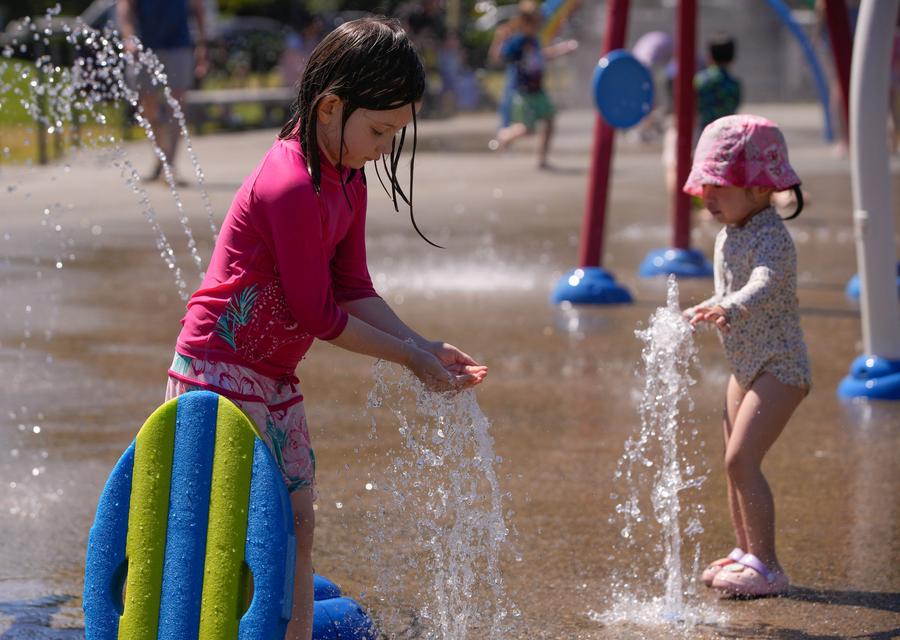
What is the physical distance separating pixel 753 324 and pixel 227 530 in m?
1.60

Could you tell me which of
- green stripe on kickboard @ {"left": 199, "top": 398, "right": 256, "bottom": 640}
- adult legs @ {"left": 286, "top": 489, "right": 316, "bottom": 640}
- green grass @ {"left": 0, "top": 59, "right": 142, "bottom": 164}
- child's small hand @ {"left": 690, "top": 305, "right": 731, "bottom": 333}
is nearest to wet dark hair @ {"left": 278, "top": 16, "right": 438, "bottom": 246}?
green stripe on kickboard @ {"left": 199, "top": 398, "right": 256, "bottom": 640}

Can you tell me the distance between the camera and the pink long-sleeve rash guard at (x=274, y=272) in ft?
8.75

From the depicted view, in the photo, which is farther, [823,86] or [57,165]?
[823,86]

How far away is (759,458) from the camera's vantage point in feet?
11.7

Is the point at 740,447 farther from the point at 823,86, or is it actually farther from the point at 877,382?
the point at 823,86

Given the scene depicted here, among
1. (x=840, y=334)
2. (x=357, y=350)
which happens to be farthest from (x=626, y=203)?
(x=357, y=350)

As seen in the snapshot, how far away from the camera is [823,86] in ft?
50.8

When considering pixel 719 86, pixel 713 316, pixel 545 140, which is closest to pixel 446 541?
pixel 713 316

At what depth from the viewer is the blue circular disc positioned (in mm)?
6867

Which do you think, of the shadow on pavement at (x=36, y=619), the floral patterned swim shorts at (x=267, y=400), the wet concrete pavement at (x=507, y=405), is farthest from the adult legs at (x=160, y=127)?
the floral patterned swim shorts at (x=267, y=400)

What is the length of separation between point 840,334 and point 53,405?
350 centimetres

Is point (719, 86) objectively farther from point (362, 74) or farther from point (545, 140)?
point (362, 74)

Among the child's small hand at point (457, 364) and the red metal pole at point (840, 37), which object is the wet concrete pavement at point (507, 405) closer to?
the child's small hand at point (457, 364)

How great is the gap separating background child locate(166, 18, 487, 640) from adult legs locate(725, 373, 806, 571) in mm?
1019
